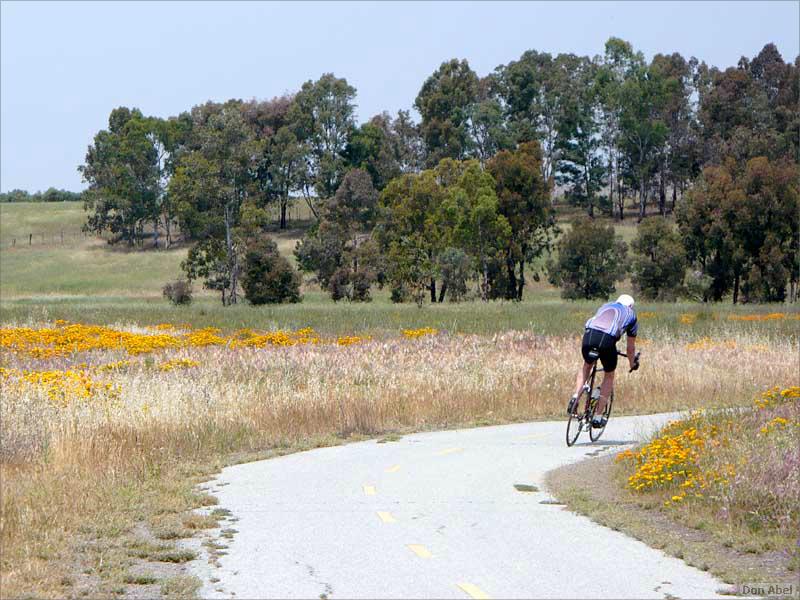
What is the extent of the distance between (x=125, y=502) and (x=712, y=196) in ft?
224

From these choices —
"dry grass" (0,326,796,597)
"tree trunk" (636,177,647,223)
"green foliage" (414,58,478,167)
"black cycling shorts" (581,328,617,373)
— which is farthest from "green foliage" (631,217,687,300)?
"black cycling shorts" (581,328,617,373)

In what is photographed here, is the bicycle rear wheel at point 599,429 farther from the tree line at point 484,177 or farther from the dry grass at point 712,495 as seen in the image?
the tree line at point 484,177

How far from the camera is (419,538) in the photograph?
31.6 feet

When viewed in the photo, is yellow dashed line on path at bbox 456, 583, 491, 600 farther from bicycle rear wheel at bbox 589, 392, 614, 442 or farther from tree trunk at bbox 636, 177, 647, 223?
tree trunk at bbox 636, 177, 647, 223

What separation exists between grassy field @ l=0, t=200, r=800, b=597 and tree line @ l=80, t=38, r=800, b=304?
1293 inches

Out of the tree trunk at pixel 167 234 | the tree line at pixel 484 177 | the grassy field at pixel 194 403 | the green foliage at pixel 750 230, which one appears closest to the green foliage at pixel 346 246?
the tree line at pixel 484 177

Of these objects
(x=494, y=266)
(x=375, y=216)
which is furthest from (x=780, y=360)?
(x=375, y=216)

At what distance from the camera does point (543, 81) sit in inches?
4732

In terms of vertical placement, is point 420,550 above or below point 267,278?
above

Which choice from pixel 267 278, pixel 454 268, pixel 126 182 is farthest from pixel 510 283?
pixel 126 182

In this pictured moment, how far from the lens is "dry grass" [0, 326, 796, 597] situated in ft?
34.0

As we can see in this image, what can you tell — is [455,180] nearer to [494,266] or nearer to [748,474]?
[494,266]

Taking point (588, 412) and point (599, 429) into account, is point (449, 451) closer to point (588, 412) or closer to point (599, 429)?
point (588, 412)

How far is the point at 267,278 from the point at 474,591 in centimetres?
7039
